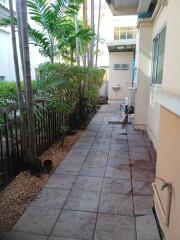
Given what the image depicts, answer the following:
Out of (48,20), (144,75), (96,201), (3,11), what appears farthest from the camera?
(3,11)

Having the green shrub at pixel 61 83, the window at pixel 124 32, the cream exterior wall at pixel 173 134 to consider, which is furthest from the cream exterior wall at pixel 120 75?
the cream exterior wall at pixel 173 134

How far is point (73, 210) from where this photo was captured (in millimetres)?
2734

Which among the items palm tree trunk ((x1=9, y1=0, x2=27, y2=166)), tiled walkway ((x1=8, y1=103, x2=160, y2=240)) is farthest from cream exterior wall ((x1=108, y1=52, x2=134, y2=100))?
palm tree trunk ((x1=9, y1=0, x2=27, y2=166))

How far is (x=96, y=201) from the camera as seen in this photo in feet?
9.61

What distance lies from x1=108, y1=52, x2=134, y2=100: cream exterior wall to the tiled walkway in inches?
338

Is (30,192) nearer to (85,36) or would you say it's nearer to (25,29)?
(25,29)

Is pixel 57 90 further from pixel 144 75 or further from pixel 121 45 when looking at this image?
pixel 121 45

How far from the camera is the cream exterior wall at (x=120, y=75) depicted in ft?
42.3

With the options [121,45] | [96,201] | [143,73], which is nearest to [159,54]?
[143,73]

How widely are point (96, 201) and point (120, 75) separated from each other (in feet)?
35.8

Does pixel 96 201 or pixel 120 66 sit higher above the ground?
pixel 120 66

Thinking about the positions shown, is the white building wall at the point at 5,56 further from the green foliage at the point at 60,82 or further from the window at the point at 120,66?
the window at the point at 120,66

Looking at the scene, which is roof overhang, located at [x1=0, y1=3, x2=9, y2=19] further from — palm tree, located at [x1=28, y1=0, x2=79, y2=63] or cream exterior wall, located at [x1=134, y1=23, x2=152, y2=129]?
cream exterior wall, located at [x1=134, y1=23, x2=152, y2=129]

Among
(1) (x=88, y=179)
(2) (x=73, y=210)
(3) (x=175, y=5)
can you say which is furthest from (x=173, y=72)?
(1) (x=88, y=179)
